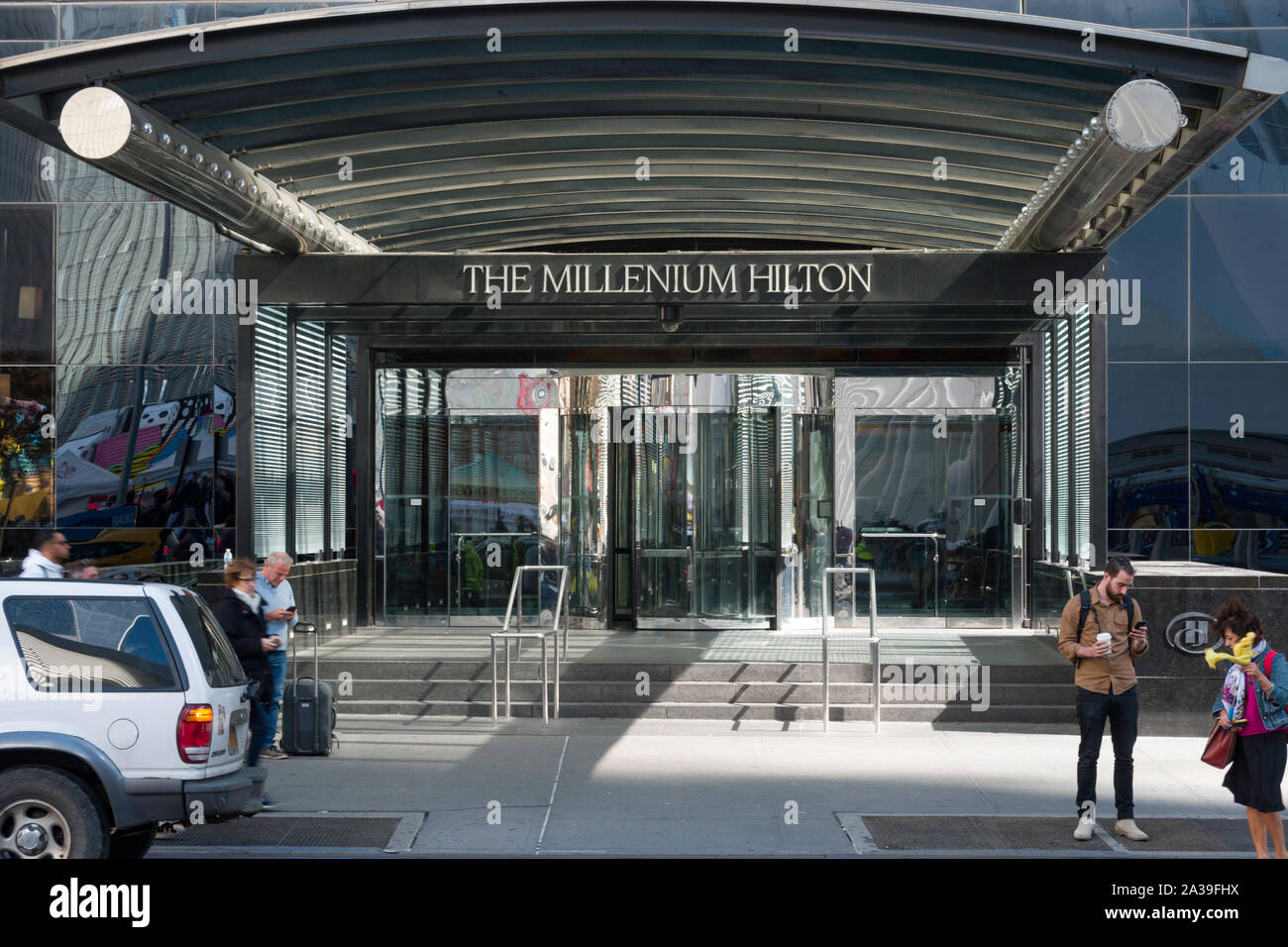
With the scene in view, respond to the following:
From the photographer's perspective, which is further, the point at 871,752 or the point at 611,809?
the point at 871,752

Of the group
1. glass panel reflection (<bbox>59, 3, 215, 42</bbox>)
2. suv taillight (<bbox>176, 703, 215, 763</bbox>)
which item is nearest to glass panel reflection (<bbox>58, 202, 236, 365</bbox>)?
glass panel reflection (<bbox>59, 3, 215, 42</bbox>)

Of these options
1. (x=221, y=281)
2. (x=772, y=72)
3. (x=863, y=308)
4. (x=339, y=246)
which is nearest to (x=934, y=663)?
(x=863, y=308)

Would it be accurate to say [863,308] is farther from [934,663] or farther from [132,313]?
A: [132,313]

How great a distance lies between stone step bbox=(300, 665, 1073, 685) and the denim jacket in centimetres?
513

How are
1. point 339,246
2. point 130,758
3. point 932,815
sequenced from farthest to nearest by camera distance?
point 339,246
point 932,815
point 130,758

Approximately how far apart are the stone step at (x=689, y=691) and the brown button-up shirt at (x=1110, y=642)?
3696mm

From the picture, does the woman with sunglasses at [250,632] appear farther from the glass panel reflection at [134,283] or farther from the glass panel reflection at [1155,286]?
the glass panel reflection at [1155,286]

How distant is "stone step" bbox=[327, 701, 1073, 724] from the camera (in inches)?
476

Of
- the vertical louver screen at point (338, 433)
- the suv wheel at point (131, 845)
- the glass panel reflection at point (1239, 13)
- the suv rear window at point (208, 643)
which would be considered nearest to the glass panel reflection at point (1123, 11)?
the glass panel reflection at point (1239, 13)

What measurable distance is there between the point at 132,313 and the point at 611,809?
1089cm

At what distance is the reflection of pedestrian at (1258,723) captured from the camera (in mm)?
7246

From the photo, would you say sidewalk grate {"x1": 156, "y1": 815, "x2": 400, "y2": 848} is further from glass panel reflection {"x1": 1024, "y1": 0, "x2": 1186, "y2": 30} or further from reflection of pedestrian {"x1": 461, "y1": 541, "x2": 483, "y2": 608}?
glass panel reflection {"x1": 1024, "y1": 0, "x2": 1186, "y2": 30}

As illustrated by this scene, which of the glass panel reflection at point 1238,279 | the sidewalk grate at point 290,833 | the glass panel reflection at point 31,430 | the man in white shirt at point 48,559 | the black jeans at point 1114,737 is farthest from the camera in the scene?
the glass panel reflection at point 31,430

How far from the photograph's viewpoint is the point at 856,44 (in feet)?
29.9
